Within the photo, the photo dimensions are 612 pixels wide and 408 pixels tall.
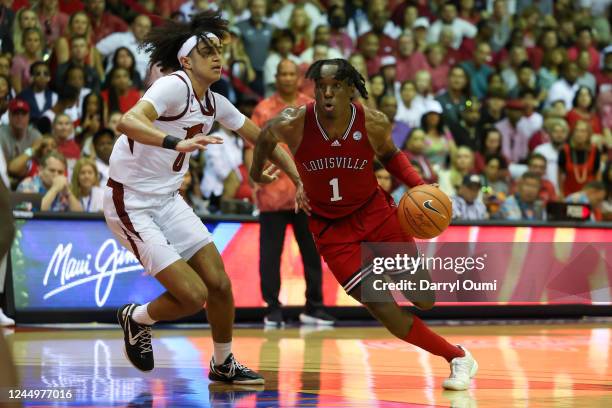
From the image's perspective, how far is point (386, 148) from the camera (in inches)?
305

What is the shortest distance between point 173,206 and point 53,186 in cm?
484

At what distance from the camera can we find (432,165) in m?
15.1

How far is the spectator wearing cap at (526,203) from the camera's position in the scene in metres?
14.4

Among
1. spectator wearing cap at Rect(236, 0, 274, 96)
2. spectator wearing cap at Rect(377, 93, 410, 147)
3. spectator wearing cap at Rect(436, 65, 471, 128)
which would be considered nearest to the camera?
spectator wearing cap at Rect(377, 93, 410, 147)

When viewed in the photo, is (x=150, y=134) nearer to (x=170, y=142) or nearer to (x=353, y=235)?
(x=170, y=142)

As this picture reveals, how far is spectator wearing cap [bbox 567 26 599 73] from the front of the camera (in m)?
18.9

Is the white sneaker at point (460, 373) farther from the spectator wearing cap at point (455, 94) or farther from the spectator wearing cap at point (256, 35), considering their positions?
the spectator wearing cap at point (455, 94)

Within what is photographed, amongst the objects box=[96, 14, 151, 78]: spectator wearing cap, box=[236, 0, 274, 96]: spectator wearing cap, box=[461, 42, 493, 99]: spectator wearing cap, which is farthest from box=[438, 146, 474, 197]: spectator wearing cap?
box=[96, 14, 151, 78]: spectator wearing cap

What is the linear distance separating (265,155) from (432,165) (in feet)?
25.2

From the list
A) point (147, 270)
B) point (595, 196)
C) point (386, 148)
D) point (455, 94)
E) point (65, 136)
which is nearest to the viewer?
point (147, 270)

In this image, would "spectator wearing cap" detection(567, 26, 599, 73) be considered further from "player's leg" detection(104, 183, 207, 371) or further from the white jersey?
"player's leg" detection(104, 183, 207, 371)

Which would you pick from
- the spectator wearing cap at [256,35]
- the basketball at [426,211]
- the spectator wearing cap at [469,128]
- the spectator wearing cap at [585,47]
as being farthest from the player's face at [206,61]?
the spectator wearing cap at [585,47]

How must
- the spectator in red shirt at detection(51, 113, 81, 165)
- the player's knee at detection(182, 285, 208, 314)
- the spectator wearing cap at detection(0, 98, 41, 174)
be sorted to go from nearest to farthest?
the player's knee at detection(182, 285, 208, 314) < the spectator wearing cap at detection(0, 98, 41, 174) < the spectator in red shirt at detection(51, 113, 81, 165)

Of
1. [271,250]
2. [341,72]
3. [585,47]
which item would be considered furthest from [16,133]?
[585,47]
